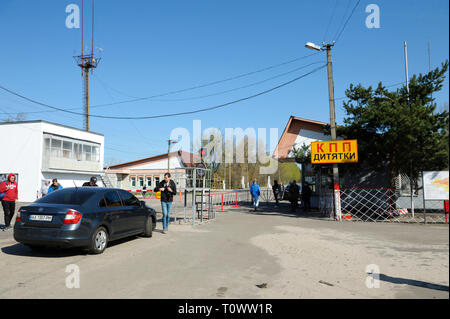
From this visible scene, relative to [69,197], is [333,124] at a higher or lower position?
higher

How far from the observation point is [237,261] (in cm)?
707

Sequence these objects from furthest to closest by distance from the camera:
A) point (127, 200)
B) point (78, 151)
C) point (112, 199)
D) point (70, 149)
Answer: point (78, 151), point (70, 149), point (127, 200), point (112, 199)

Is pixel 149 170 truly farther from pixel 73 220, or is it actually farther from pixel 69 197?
pixel 73 220

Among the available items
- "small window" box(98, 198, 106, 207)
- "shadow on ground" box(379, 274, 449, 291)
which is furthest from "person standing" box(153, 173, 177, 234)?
"shadow on ground" box(379, 274, 449, 291)

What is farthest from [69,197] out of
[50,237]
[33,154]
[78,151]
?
[78,151]

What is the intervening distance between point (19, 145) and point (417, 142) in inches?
1207

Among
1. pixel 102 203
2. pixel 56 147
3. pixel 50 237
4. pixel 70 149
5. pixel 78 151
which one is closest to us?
pixel 50 237

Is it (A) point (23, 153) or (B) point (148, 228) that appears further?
(A) point (23, 153)

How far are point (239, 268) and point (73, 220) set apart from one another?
3.53 metres

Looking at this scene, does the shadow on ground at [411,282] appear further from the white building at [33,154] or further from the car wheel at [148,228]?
the white building at [33,154]

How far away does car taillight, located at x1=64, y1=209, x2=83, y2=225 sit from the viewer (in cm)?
700

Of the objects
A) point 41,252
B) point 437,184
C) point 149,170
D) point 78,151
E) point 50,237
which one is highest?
point 78,151

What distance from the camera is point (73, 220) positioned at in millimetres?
7039

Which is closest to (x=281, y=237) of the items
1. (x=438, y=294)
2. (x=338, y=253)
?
(x=338, y=253)
